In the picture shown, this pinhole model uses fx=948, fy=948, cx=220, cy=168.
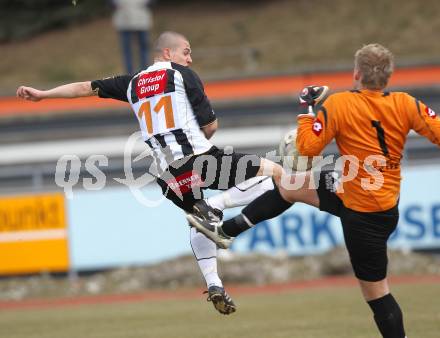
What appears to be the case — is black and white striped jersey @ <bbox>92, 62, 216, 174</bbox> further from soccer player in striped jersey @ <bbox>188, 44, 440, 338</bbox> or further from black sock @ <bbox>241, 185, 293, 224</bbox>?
soccer player in striped jersey @ <bbox>188, 44, 440, 338</bbox>

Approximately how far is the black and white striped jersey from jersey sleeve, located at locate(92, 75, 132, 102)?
0.28 ft

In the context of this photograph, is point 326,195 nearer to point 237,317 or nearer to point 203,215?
point 203,215

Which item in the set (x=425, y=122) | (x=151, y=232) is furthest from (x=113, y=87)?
(x=151, y=232)

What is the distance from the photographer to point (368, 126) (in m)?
6.56

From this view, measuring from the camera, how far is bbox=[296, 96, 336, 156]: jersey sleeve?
6.50 meters

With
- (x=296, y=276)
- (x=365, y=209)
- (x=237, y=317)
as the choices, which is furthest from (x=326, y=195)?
(x=296, y=276)

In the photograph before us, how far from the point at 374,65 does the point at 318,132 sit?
0.59 meters

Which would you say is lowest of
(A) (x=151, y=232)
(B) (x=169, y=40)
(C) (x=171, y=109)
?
(A) (x=151, y=232)

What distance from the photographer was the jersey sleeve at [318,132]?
6.50m

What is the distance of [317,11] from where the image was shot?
117 ft

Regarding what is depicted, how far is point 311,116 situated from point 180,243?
30.9ft

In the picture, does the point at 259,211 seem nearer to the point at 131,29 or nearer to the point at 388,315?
the point at 388,315

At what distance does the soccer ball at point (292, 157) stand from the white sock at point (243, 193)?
520 millimetres

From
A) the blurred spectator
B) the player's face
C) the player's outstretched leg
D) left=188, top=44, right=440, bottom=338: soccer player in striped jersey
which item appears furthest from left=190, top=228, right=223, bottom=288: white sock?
the blurred spectator
